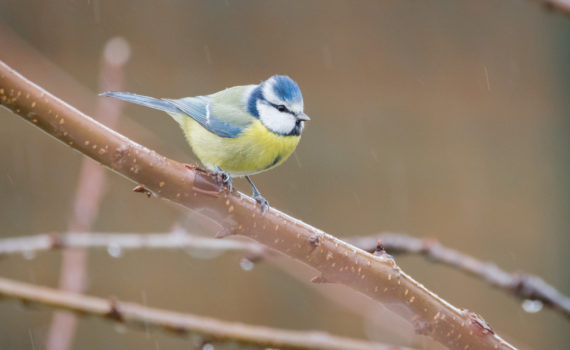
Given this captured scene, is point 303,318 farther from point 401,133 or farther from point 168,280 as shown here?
point 401,133

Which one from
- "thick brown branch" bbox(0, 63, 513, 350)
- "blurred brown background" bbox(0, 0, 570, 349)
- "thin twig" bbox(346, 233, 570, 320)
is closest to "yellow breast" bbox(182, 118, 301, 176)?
"thin twig" bbox(346, 233, 570, 320)

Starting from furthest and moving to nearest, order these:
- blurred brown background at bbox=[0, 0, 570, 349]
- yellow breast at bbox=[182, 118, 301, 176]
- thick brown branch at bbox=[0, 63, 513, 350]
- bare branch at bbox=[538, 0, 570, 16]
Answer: blurred brown background at bbox=[0, 0, 570, 349] < yellow breast at bbox=[182, 118, 301, 176] < bare branch at bbox=[538, 0, 570, 16] < thick brown branch at bbox=[0, 63, 513, 350]

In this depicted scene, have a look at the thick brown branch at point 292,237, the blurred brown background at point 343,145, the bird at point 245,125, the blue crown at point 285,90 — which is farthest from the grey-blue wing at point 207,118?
the blurred brown background at point 343,145

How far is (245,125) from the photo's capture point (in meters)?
1.30

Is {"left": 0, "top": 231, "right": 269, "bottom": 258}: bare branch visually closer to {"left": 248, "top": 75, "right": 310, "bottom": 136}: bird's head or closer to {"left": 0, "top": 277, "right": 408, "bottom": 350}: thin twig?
{"left": 0, "top": 277, "right": 408, "bottom": 350}: thin twig

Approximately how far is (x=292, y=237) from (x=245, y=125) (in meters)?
0.59

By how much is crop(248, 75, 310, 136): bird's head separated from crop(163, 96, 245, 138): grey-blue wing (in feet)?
0.24

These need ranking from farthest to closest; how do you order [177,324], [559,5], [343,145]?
[343,145] < [559,5] < [177,324]

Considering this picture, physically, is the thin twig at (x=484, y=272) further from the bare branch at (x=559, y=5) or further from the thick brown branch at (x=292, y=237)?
the bare branch at (x=559, y=5)

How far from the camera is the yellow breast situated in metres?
1.23

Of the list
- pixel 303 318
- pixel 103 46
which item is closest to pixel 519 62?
pixel 303 318

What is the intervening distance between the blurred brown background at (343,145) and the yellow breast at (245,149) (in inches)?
34.5

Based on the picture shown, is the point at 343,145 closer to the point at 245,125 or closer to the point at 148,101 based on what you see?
the point at 245,125

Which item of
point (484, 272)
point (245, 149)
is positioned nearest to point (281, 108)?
point (245, 149)
